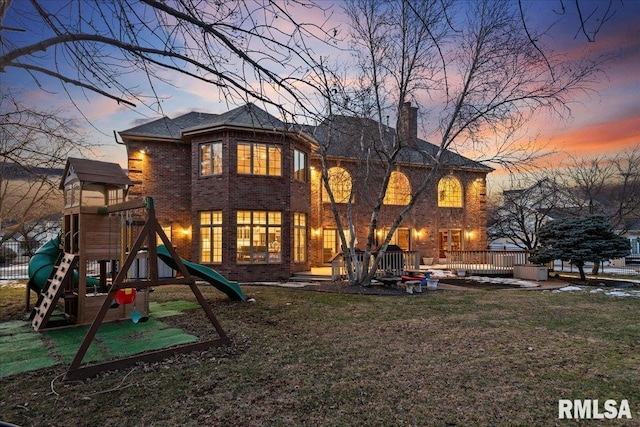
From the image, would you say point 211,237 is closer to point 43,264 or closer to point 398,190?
point 43,264

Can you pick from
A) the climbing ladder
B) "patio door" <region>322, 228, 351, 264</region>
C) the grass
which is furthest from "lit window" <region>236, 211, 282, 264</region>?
the climbing ladder

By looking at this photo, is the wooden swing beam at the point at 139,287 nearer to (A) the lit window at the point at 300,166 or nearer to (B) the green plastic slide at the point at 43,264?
(B) the green plastic slide at the point at 43,264

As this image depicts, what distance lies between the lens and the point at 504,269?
17344mm

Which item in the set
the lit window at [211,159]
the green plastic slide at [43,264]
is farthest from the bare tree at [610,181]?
the green plastic slide at [43,264]

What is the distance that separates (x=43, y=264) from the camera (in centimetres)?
880

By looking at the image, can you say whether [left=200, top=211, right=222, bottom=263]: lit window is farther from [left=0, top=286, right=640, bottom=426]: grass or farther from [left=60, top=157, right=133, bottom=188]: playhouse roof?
[left=0, top=286, right=640, bottom=426]: grass

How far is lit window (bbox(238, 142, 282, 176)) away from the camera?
14.9m

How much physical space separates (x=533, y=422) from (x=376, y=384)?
1.59 metres

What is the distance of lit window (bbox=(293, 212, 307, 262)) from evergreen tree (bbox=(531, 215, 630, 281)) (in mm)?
10570

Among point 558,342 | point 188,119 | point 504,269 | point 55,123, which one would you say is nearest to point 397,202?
point 504,269

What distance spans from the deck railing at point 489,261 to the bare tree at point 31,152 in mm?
16285

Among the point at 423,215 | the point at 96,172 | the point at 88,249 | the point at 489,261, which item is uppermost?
the point at 96,172
